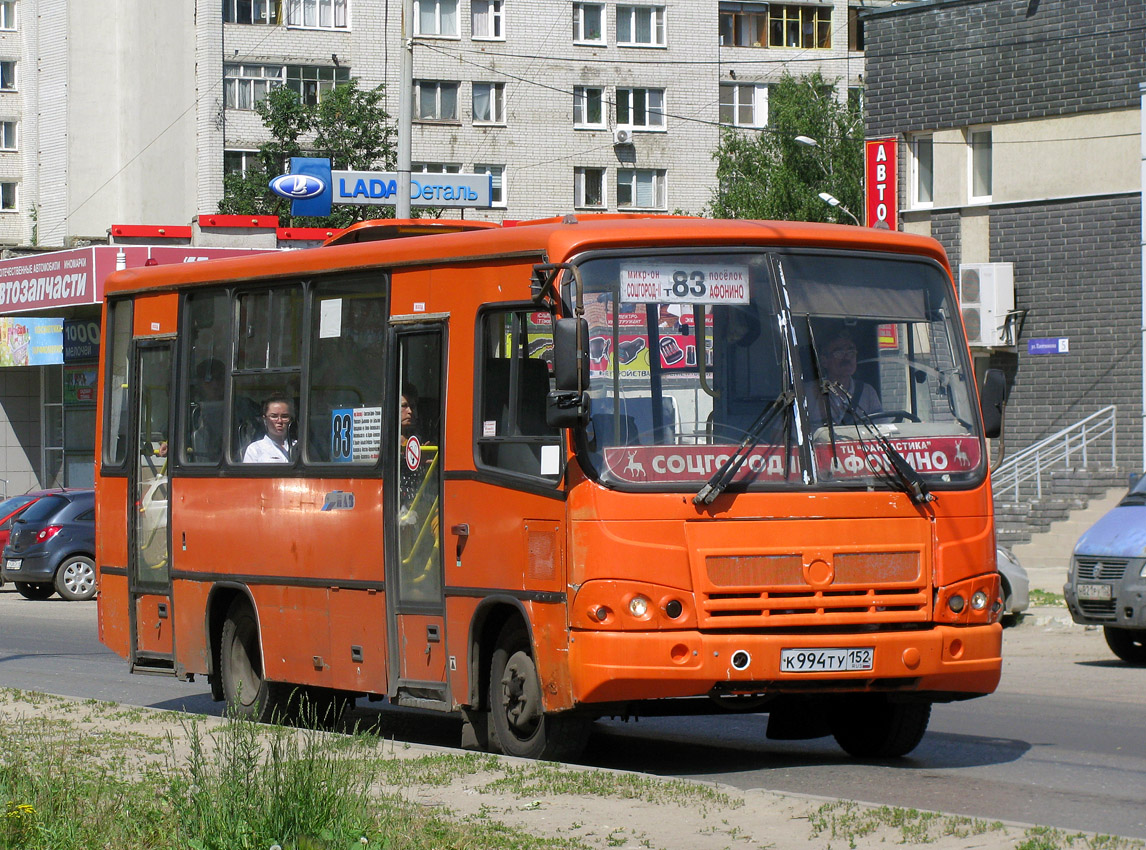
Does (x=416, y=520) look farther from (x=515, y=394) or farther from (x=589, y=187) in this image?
(x=589, y=187)

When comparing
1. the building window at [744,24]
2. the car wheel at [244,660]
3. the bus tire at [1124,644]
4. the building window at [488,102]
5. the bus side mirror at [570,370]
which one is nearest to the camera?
the bus side mirror at [570,370]

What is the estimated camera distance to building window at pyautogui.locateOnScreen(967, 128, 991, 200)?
28484 mm

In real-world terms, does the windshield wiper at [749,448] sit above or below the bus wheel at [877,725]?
above

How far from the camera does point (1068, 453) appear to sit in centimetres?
2634

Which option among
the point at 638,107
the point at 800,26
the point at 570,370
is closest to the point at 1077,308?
the point at 570,370

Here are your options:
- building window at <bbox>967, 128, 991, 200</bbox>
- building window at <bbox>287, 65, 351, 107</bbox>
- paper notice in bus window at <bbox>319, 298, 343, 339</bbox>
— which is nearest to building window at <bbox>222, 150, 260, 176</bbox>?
building window at <bbox>287, 65, 351, 107</bbox>

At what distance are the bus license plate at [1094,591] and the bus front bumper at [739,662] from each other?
6.49 meters

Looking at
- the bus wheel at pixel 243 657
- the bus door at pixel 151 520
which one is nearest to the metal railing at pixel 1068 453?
the bus door at pixel 151 520

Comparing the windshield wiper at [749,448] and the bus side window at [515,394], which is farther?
the bus side window at [515,394]

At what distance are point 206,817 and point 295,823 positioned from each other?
1.06 ft

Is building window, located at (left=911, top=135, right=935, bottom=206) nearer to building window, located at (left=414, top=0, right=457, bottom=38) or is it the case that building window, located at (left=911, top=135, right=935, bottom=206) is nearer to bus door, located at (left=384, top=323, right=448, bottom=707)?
bus door, located at (left=384, top=323, right=448, bottom=707)

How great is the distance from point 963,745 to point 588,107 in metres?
55.4

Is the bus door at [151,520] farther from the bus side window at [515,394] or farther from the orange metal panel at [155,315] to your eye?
the bus side window at [515,394]

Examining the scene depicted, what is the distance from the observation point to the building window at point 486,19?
210 feet
